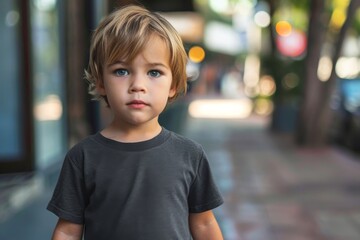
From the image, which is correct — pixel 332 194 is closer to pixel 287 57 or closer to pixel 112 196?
pixel 112 196

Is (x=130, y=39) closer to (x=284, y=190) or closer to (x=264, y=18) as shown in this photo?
(x=284, y=190)

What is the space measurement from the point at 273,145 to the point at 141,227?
1071cm

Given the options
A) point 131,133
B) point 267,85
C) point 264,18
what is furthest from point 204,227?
point 264,18

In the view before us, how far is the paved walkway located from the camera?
207 inches

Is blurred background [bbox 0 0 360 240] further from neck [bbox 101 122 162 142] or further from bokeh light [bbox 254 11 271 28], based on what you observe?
bokeh light [bbox 254 11 271 28]

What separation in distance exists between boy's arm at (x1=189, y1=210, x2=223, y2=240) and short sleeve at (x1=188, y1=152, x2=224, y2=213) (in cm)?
4

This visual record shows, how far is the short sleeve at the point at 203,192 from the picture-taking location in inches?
69.8

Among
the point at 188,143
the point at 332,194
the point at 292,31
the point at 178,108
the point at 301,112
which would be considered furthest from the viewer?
the point at 292,31

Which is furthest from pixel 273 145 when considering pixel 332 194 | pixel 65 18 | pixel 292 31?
pixel 292 31

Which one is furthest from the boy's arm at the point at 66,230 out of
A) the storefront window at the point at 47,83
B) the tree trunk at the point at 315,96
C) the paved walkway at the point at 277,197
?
the tree trunk at the point at 315,96

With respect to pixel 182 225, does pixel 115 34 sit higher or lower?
higher

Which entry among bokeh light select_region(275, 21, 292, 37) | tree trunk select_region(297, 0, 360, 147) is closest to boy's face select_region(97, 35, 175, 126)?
tree trunk select_region(297, 0, 360, 147)

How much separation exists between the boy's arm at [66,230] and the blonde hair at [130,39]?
0.40 m

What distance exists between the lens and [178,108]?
10016 mm
